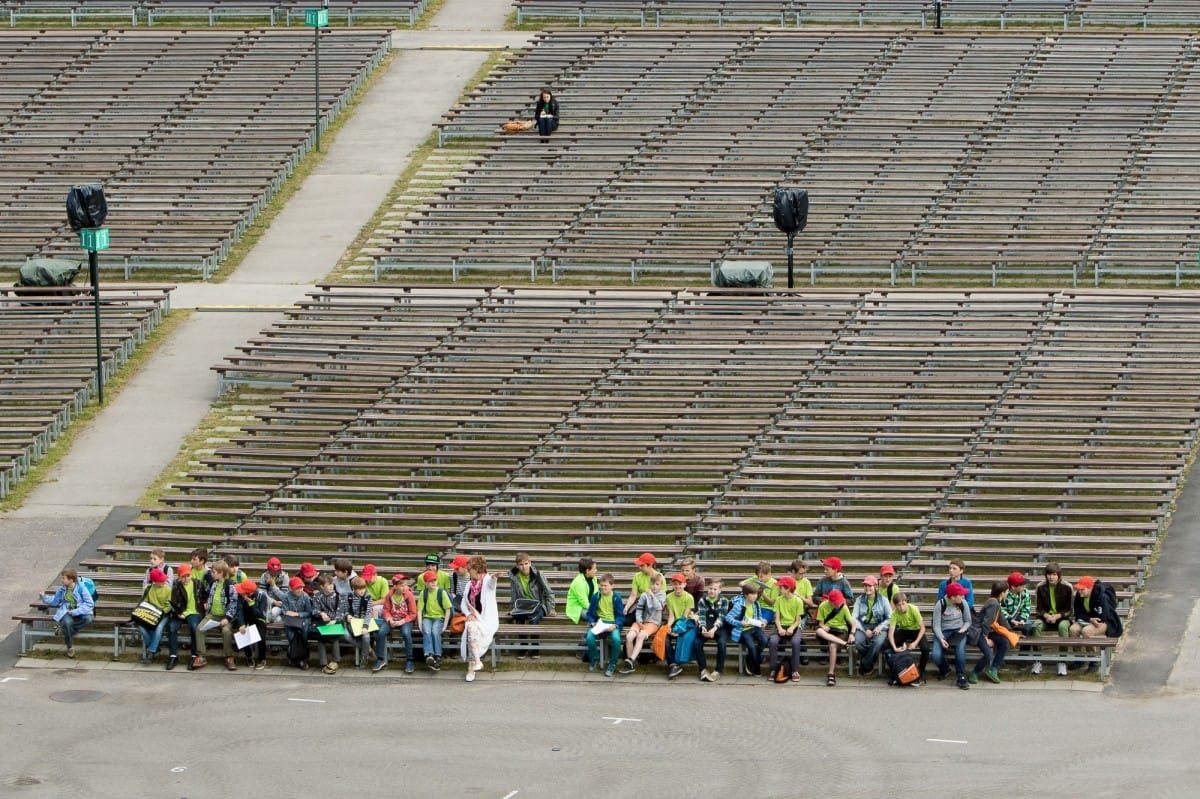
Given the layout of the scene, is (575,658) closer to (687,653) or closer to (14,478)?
(687,653)

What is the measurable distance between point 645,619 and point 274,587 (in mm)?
4601

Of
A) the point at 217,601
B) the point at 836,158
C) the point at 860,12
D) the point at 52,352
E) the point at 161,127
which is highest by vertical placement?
the point at 860,12

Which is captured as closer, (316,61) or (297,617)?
(297,617)

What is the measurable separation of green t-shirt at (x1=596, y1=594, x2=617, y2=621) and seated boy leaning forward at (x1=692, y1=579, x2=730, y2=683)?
41.1 inches

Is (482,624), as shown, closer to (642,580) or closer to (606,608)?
(606,608)

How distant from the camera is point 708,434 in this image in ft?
115

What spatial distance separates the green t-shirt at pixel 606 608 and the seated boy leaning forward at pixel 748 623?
55.2 inches

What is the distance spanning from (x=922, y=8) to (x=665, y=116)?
9.92 meters

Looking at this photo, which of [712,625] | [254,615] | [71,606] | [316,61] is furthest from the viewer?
[316,61]

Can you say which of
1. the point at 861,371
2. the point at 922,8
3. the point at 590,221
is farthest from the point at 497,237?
the point at 922,8

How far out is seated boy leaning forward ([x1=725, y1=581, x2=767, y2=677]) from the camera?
90.3 ft

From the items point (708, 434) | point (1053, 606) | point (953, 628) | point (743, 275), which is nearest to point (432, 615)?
point (953, 628)

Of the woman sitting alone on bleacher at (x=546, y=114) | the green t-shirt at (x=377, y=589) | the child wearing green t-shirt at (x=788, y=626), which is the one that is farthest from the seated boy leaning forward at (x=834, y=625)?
the woman sitting alone on bleacher at (x=546, y=114)

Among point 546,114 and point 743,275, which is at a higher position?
point 546,114
